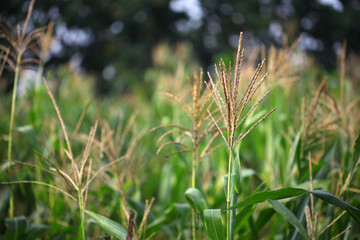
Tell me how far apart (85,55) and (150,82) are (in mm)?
11086

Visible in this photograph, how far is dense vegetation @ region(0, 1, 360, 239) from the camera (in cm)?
88

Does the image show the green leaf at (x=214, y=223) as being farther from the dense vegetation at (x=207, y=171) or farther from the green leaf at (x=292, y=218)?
the green leaf at (x=292, y=218)

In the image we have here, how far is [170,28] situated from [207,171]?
1778cm

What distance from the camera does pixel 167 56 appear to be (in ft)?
18.5

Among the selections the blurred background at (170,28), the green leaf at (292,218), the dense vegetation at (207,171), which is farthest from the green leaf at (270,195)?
the blurred background at (170,28)

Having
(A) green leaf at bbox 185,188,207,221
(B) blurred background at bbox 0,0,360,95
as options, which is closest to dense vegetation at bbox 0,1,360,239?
(A) green leaf at bbox 185,188,207,221

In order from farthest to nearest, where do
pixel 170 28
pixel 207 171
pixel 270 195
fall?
pixel 170 28
pixel 207 171
pixel 270 195

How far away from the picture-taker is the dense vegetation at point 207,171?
34.6 inches

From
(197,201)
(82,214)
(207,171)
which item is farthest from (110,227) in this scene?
(207,171)

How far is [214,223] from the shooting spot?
889 mm

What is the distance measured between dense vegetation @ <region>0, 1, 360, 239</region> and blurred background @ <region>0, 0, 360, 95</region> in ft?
43.2

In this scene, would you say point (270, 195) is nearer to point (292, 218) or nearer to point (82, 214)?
point (292, 218)

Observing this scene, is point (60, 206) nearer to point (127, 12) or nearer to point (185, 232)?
point (185, 232)

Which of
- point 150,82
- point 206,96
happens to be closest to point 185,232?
point 206,96
